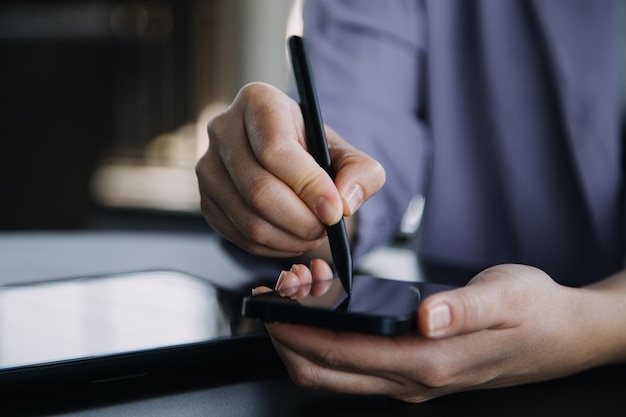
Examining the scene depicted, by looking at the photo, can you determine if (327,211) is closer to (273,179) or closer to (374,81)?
(273,179)

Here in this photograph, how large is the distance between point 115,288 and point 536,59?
0.41m

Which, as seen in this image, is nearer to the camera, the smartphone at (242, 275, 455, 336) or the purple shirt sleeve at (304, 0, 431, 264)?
the smartphone at (242, 275, 455, 336)

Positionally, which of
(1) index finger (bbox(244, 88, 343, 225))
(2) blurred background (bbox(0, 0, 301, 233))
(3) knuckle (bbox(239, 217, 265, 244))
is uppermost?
(1) index finger (bbox(244, 88, 343, 225))

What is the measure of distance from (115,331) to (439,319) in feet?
0.56

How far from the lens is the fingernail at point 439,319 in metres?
0.26

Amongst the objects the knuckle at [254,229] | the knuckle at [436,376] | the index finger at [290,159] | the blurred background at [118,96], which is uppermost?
the index finger at [290,159]

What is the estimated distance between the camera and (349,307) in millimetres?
282

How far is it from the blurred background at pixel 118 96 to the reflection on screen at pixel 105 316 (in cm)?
144

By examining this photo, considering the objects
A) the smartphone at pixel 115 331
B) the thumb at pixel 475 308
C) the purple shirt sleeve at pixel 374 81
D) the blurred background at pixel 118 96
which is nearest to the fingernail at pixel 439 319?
the thumb at pixel 475 308

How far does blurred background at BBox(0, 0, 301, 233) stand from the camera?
76.4 inches

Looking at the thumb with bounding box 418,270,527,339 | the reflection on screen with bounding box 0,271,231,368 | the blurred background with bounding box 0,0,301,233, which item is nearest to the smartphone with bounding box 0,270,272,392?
the reflection on screen with bounding box 0,271,231,368

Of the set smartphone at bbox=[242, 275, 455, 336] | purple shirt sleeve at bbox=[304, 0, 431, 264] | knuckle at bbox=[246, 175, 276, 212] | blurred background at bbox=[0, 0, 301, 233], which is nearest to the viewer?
smartphone at bbox=[242, 275, 455, 336]

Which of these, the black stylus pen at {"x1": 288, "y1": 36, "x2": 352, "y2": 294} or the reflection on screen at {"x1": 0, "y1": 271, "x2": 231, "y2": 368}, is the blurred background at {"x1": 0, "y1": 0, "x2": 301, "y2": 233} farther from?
the black stylus pen at {"x1": 288, "y1": 36, "x2": 352, "y2": 294}

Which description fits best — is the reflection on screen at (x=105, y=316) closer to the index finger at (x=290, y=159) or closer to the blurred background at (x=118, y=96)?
the index finger at (x=290, y=159)
